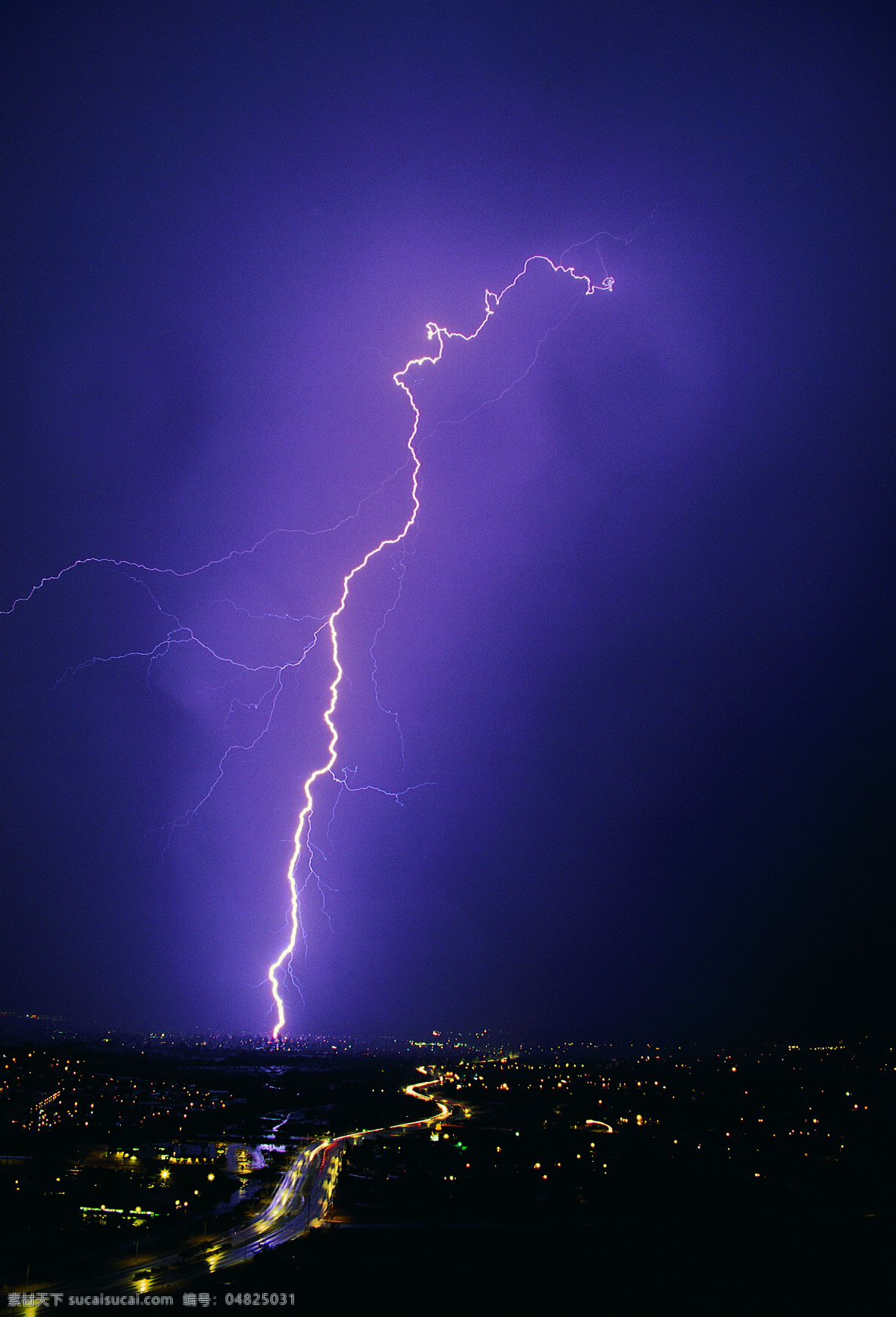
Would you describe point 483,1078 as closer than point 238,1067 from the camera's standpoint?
Yes

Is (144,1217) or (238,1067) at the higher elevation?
(144,1217)

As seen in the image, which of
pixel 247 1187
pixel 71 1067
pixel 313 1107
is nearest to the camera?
pixel 247 1187

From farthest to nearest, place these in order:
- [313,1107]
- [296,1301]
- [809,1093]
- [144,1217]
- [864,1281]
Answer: [809,1093]
[313,1107]
[144,1217]
[864,1281]
[296,1301]

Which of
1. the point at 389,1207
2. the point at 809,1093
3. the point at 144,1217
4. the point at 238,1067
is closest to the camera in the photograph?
the point at 144,1217

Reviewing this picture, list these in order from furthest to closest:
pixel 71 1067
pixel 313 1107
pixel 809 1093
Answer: pixel 71 1067
pixel 809 1093
pixel 313 1107

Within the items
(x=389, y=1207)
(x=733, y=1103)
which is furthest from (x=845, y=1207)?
(x=733, y=1103)

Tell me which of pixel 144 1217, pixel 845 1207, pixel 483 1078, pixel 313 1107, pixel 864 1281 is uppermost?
pixel 144 1217

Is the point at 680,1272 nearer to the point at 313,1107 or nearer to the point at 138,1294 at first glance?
the point at 138,1294

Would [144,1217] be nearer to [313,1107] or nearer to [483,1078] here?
[313,1107]

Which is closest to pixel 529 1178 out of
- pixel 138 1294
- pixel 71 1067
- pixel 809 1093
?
pixel 138 1294
